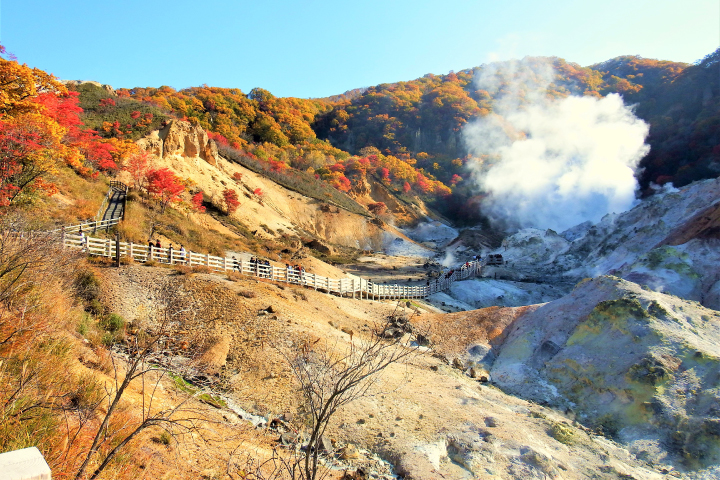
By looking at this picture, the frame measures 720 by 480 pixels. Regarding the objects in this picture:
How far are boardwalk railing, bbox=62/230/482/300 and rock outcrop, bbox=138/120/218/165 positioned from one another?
63.5ft

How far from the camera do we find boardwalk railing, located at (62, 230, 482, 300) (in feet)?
58.1

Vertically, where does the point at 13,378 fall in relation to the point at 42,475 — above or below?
below

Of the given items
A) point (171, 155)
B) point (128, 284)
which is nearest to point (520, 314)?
point (128, 284)

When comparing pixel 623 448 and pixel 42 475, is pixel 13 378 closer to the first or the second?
pixel 42 475

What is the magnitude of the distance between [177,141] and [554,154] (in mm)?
75788

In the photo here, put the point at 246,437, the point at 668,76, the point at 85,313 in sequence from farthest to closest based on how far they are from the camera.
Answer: the point at 668,76
the point at 85,313
the point at 246,437

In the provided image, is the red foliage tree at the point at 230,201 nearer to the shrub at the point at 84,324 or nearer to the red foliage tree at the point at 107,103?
the red foliage tree at the point at 107,103

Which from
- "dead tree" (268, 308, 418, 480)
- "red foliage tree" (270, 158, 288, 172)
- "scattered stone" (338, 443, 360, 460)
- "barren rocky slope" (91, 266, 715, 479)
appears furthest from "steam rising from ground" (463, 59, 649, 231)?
"scattered stone" (338, 443, 360, 460)

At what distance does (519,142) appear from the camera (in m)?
97.2

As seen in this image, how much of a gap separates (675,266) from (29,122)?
1436 inches

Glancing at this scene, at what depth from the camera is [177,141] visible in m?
40.6

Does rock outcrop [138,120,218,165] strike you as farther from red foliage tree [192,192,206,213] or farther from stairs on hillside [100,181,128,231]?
red foliage tree [192,192,206,213]

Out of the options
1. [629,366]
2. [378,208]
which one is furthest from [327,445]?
[378,208]

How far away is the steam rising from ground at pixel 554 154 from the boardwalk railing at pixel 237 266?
45.5 metres
